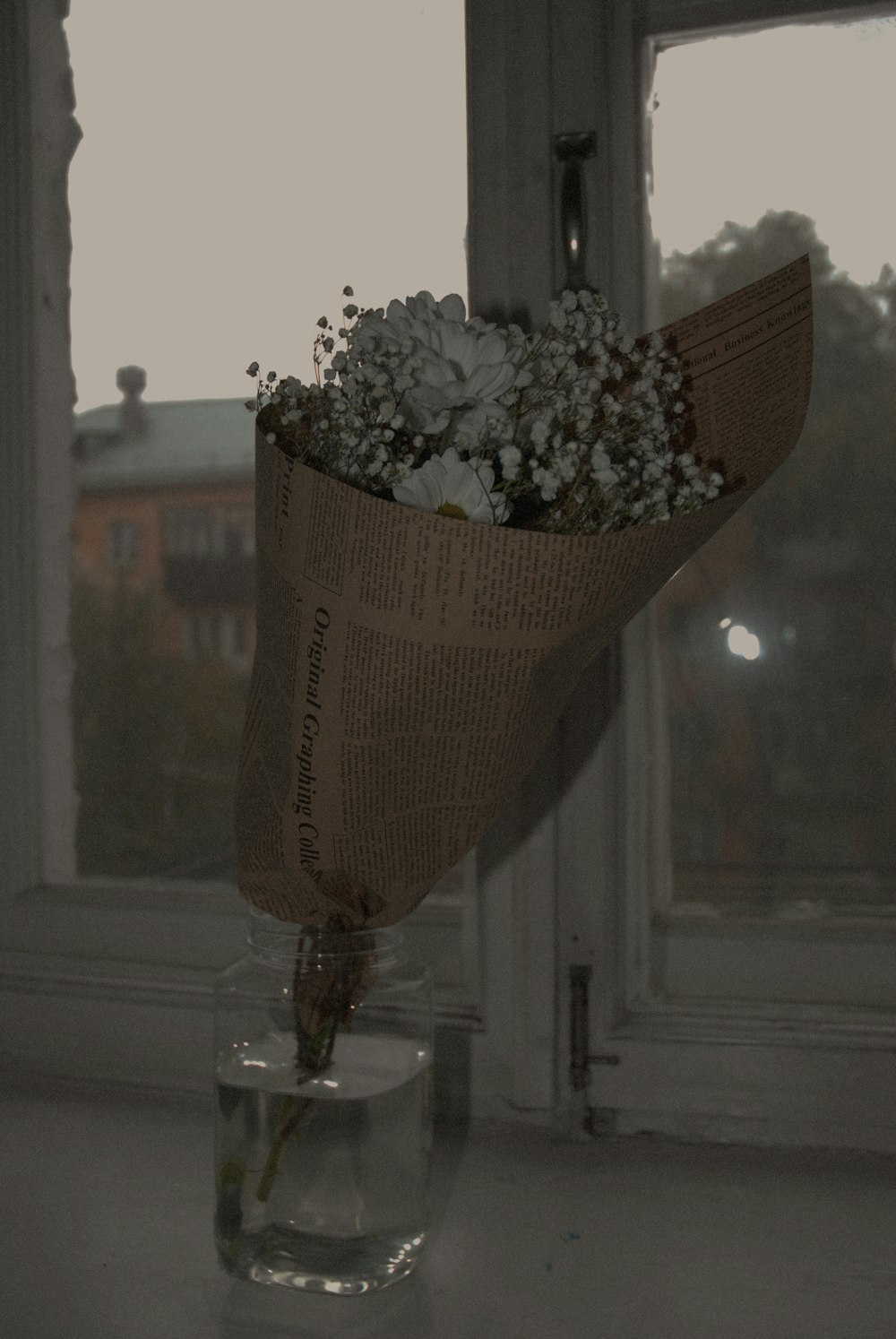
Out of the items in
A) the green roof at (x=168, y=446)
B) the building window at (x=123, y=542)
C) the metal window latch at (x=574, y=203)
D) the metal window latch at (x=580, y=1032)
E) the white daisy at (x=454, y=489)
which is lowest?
the metal window latch at (x=580, y=1032)

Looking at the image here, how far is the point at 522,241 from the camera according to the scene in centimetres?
101

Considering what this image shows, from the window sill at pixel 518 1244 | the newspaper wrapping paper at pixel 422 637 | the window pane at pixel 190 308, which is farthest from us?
the window pane at pixel 190 308

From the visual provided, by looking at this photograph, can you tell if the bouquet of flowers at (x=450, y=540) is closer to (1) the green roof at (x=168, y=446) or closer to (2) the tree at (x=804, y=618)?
(2) the tree at (x=804, y=618)

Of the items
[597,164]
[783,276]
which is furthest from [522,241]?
[783,276]

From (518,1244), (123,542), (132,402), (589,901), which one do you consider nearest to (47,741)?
(123,542)

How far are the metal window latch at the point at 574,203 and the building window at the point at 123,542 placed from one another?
1.57ft

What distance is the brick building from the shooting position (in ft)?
3.83

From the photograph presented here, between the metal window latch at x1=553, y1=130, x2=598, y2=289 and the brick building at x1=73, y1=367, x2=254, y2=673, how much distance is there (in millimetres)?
331

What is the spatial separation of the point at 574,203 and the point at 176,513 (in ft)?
1.53

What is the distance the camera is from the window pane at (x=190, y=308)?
3.64 feet

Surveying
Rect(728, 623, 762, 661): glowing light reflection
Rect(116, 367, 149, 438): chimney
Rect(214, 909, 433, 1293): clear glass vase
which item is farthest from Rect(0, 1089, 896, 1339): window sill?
Rect(116, 367, 149, 438): chimney

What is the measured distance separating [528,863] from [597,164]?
1.83 feet

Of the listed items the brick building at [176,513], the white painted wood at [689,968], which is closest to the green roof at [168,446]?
the brick building at [176,513]

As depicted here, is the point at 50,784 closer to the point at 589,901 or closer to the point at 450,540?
the point at 589,901
